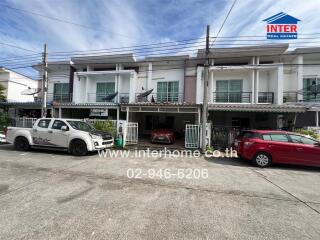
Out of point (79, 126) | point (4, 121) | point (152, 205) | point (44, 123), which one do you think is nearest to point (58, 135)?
point (79, 126)

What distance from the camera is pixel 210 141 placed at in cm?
1075

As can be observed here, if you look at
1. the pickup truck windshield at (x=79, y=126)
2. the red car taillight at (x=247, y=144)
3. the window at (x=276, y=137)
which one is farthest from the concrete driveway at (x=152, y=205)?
the pickup truck windshield at (x=79, y=126)

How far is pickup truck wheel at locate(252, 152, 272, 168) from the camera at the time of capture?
7.12 m

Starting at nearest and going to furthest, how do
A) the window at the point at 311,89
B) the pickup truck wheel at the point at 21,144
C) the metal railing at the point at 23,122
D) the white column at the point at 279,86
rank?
1. the pickup truck wheel at the point at 21,144
2. the white column at the point at 279,86
3. the metal railing at the point at 23,122
4. the window at the point at 311,89

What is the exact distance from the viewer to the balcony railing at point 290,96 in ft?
44.8

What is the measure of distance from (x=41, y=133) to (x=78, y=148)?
215 centimetres

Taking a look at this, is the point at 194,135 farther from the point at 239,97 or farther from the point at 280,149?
the point at 239,97

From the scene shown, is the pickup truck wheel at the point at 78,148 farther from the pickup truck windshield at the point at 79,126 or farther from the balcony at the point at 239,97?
the balcony at the point at 239,97

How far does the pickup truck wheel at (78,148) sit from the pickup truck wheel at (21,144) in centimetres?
267

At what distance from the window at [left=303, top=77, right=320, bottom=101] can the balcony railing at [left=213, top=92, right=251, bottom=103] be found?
4.23 m

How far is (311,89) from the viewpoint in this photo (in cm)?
1357

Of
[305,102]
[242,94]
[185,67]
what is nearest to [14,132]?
[185,67]

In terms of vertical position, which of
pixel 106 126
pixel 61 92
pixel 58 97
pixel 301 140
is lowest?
pixel 301 140

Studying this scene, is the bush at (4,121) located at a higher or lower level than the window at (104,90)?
lower
